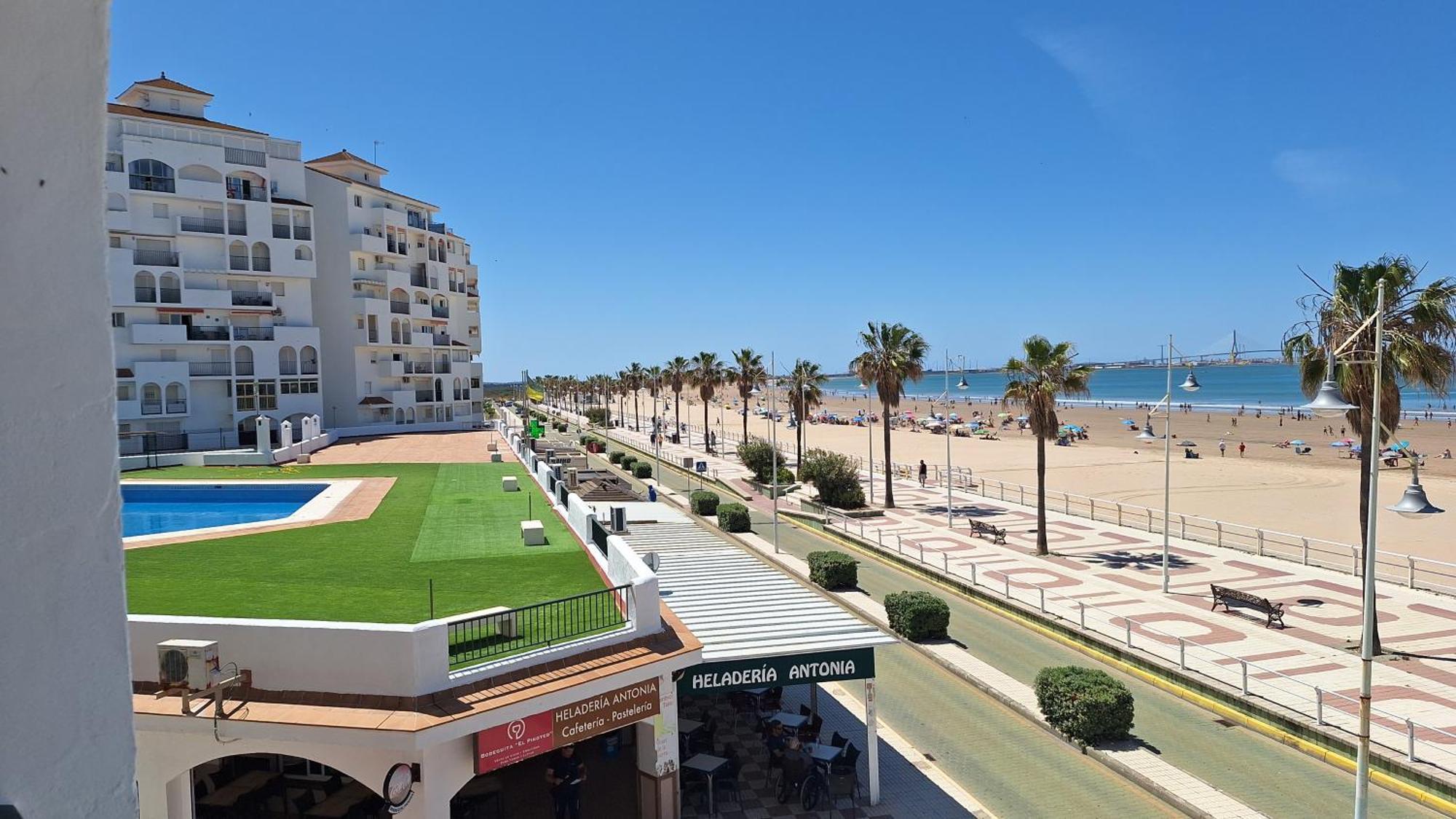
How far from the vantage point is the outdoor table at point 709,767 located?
46.1 feet

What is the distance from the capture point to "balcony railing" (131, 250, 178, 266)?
49750 millimetres

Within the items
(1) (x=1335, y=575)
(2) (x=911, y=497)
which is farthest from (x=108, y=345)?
(2) (x=911, y=497)

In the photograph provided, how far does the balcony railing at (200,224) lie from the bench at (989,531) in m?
46.8

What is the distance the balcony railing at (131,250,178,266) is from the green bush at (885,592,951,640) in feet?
159

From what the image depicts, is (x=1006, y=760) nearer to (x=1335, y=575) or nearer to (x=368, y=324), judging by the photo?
(x=1335, y=575)

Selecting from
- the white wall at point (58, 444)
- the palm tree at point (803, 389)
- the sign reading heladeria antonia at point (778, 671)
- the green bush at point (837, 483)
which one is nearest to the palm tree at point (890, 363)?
the green bush at point (837, 483)

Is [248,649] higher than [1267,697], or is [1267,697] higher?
[248,649]

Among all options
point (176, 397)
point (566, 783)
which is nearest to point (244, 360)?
point (176, 397)

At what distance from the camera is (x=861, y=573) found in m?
30.5

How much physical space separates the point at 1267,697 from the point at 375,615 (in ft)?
55.6

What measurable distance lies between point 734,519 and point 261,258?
118ft

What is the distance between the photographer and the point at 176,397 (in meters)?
50.9

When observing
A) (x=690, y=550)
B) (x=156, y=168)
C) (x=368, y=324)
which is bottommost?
(x=690, y=550)

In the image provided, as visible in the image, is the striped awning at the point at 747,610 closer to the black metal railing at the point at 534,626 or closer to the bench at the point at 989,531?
the black metal railing at the point at 534,626
